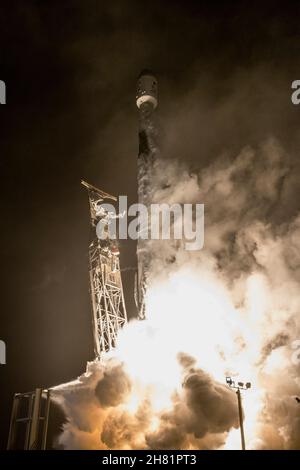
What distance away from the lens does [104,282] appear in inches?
1383

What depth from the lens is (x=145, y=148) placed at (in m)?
34.8

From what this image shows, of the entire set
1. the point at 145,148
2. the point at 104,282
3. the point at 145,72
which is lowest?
the point at 104,282

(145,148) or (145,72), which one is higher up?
(145,72)

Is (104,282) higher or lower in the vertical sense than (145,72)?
lower

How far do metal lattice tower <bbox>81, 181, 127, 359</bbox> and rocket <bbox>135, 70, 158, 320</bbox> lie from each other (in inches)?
90.1

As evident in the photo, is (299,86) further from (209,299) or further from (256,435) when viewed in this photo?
(256,435)

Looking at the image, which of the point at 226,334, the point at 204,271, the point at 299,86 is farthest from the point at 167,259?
the point at 299,86

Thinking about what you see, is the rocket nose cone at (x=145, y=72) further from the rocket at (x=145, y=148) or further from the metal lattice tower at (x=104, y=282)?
the metal lattice tower at (x=104, y=282)

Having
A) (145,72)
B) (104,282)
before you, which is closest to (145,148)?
(145,72)

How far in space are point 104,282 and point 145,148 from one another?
11651 millimetres

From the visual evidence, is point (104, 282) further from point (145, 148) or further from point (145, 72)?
point (145, 72)

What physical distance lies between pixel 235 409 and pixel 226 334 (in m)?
7.46

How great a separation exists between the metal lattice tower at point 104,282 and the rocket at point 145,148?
7.51ft

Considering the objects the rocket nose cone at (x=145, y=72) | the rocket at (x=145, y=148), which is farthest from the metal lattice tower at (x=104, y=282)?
the rocket nose cone at (x=145, y=72)
